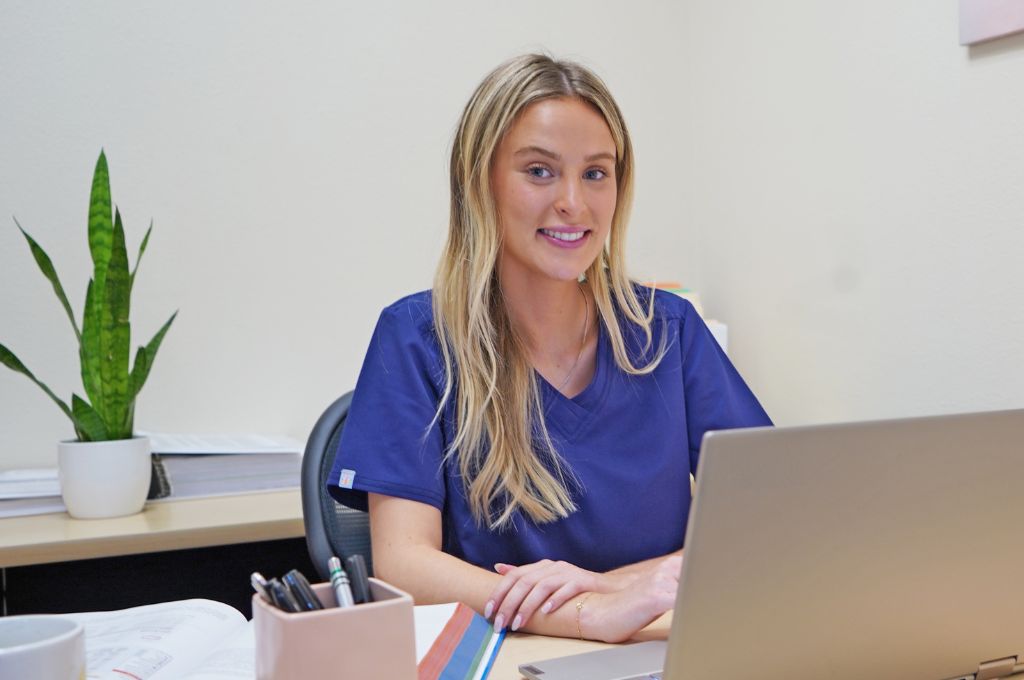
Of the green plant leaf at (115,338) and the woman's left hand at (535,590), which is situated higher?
the green plant leaf at (115,338)

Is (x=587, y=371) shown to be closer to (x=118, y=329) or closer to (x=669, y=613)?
(x=669, y=613)

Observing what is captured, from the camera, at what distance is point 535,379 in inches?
54.1

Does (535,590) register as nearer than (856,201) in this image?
Yes

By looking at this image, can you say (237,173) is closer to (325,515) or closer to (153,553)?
(153,553)

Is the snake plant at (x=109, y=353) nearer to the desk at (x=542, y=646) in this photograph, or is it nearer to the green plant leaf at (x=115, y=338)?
the green plant leaf at (x=115, y=338)

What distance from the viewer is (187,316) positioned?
2.01 metres

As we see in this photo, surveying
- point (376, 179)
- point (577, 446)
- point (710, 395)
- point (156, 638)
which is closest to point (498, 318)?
point (577, 446)

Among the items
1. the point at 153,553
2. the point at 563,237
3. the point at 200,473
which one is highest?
the point at 563,237

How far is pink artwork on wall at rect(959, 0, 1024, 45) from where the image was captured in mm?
1473

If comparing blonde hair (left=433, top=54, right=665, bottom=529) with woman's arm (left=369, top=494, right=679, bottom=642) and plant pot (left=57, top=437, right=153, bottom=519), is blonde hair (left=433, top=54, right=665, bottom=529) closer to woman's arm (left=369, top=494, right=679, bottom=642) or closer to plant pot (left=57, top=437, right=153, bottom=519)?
woman's arm (left=369, top=494, right=679, bottom=642)

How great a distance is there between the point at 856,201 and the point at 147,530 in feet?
4.42

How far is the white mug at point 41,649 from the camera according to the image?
0.60 m

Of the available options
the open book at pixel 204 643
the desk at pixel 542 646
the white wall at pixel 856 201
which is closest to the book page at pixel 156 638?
the open book at pixel 204 643

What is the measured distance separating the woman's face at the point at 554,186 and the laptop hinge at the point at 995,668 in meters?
0.79
